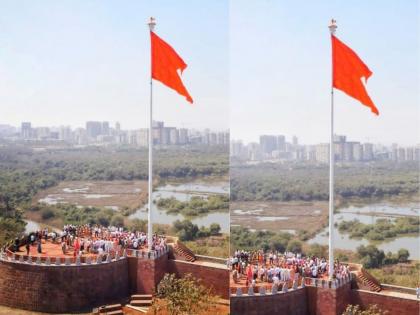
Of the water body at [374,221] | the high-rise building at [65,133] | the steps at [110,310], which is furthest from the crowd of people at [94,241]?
the water body at [374,221]

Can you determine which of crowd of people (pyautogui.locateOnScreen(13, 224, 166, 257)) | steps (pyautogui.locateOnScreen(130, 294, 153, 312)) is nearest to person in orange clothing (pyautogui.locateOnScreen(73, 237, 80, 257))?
crowd of people (pyautogui.locateOnScreen(13, 224, 166, 257))

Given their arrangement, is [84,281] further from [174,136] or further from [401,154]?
[401,154]

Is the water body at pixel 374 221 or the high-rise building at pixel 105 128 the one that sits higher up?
the high-rise building at pixel 105 128

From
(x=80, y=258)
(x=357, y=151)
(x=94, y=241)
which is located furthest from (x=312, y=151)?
(x=80, y=258)

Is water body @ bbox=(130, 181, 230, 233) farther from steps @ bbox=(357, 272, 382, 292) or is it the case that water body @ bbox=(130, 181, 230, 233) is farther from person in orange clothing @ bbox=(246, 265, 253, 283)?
steps @ bbox=(357, 272, 382, 292)

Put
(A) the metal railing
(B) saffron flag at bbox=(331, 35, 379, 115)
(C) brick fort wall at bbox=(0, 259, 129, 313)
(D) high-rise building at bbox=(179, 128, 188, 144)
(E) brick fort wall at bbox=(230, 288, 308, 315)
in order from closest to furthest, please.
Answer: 1. (B) saffron flag at bbox=(331, 35, 379, 115)
2. (E) brick fort wall at bbox=(230, 288, 308, 315)
3. (C) brick fort wall at bbox=(0, 259, 129, 313)
4. (A) the metal railing
5. (D) high-rise building at bbox=(179, 128, 188, 144)

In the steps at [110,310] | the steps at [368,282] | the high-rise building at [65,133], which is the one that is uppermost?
the high-rise building at [65,133]

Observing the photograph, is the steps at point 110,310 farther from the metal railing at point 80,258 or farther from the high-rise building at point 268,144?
the high-rise building at point 268,144
